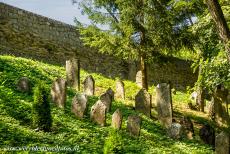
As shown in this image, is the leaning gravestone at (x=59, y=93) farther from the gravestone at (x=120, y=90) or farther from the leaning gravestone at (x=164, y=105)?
the gravestone at (x=120, y=90)

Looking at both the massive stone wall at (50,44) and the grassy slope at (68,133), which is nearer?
the grassy slope at (68,133)

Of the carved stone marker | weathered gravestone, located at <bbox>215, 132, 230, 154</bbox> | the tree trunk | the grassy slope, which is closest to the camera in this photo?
the grassy slope

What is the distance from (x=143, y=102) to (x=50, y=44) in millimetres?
8569

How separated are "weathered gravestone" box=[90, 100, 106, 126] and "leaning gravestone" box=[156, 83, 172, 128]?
2218mm

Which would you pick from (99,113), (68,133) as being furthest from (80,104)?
(68,133)

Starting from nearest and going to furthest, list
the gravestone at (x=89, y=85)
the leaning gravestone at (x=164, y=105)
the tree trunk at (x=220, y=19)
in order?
the tree trunk at (x=220, y=19)
the leaning gravestone at (x=164, y=105)
the gravestone at (x=89, y=85)

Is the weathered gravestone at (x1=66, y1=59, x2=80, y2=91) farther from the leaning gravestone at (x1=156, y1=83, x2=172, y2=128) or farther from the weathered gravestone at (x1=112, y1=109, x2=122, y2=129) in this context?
the weathered gravestone at (x1=112, y1=109, x2=122, y2=129)

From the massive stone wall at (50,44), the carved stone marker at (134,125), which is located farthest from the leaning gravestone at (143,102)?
the massive stone wall at (50,44)

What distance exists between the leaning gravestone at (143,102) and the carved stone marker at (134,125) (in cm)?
208

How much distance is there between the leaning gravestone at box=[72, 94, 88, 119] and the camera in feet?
33.1

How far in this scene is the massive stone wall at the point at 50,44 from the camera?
17969 mm

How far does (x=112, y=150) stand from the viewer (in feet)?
21.3

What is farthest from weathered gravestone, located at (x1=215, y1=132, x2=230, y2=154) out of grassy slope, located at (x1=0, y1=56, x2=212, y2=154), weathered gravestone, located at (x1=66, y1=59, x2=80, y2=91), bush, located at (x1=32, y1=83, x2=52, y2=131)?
weathered gravestone, located at (x1=66, y1=59, x2=80, y2=91)

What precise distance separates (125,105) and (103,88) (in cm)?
363
